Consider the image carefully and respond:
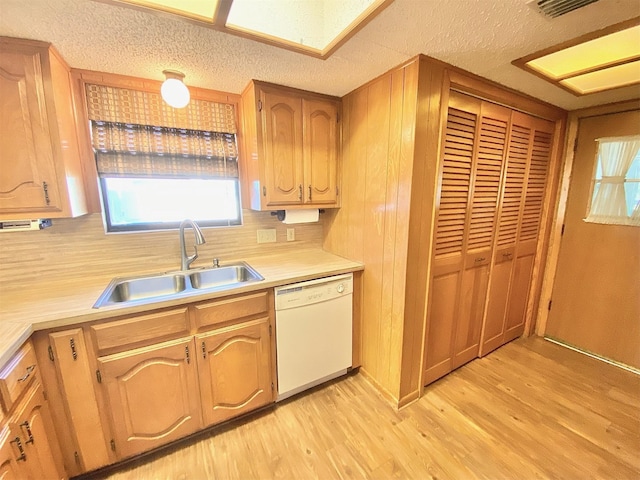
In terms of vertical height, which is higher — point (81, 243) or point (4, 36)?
point (4, 36)

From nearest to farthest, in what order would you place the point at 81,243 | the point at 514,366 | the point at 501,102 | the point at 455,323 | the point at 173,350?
the point at 173,350
the point at 81,243
the point at 501,102
the point at 455,323
the point at 514,366

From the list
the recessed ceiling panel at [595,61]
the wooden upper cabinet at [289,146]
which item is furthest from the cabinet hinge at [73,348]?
the recessed ceiling panel at [595,61]

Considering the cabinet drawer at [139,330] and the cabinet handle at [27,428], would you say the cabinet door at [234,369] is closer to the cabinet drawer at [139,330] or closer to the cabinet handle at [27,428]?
the cabinet drawer at [139,330]

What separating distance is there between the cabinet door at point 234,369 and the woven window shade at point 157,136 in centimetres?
112

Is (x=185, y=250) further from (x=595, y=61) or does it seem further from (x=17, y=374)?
(x=595, y=61)

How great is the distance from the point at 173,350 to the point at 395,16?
1.85 meters

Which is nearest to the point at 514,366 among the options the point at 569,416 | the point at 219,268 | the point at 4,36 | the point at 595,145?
the point at 569,416

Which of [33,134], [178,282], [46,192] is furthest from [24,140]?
[178,282]

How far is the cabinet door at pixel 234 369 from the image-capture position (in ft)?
4.92

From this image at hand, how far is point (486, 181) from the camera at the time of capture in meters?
1.87

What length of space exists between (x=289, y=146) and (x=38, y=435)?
74.3 inches

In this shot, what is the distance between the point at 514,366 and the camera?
2.17m

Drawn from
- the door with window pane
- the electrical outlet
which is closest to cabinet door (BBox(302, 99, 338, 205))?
the electrical outlet

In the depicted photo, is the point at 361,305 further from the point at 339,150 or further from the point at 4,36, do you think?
the point at 4,36
